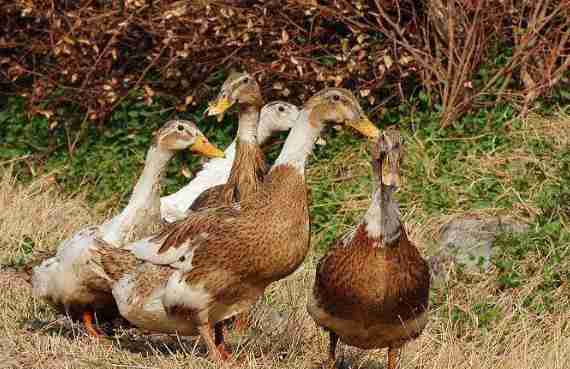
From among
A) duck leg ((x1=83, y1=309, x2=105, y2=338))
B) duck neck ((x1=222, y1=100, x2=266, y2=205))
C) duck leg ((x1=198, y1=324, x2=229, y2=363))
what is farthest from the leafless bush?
duck leg ((x1=198, y1=324, x2=229, y2=363))

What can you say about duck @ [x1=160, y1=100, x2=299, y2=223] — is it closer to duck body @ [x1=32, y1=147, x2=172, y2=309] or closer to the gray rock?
duck body @ [x1=32, y1=147, x2=172, y2=309]

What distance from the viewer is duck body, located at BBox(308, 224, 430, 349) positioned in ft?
16.1

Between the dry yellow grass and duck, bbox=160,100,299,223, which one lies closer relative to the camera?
the dry yellow grass

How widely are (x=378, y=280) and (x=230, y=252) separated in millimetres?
703

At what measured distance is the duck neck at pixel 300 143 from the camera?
5.23 m

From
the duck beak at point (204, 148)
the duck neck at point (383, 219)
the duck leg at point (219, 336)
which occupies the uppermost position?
the duck neck at point (383, 219)

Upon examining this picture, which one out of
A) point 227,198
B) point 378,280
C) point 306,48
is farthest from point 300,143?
point 306,48

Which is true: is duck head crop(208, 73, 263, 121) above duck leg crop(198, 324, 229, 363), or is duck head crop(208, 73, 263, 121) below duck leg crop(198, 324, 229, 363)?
above

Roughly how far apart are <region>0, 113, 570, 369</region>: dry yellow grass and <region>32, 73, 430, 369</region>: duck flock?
230mm

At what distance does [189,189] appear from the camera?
738 centimetres

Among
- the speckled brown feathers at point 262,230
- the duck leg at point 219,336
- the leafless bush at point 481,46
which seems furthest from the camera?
the leafless bush at point 481,46

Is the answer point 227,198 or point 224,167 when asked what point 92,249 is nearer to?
point 227,198

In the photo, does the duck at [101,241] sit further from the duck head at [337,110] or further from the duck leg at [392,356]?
the duck leg at [392,356]

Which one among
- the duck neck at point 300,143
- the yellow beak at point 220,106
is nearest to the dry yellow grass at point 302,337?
the duck neck at point 300,143
